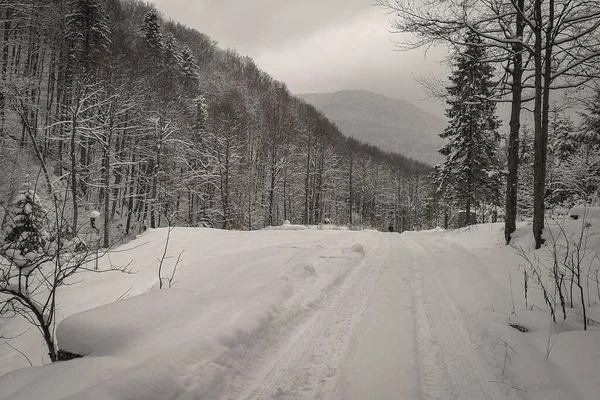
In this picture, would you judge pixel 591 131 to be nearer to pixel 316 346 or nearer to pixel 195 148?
pixel 316 346

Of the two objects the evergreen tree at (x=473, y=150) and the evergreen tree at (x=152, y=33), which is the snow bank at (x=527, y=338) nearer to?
the evergreen tree at (x=473, y=150)

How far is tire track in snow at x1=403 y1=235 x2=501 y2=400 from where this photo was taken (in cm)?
273

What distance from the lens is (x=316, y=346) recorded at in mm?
3469

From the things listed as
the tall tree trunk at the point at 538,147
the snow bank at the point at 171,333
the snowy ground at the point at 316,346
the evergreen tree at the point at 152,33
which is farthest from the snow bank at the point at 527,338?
the evergreen tree at the point at 152,33

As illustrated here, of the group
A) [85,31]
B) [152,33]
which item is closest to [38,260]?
[85,31]

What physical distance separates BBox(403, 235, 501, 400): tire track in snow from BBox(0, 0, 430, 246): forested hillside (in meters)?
10.5

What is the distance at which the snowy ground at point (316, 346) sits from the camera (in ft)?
8.09

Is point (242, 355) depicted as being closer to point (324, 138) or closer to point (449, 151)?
point (449, 151)

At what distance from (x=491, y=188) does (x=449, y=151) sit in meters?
4.31

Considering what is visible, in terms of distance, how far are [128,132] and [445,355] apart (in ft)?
89.1

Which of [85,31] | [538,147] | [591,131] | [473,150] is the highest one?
[85,31]

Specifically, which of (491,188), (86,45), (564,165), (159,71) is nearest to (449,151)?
(491,188)

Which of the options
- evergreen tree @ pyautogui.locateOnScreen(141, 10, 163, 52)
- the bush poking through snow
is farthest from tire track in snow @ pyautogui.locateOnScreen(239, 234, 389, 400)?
evergreen tree @ pyautogui.locateOnScreen(141, 10, 163, 52)

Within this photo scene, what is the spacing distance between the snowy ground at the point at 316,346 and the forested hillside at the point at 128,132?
8.98 m
